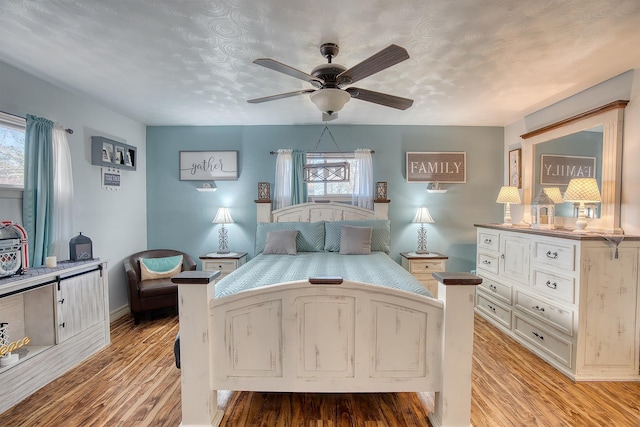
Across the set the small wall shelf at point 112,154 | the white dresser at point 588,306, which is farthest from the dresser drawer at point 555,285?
the small wall shelf at point 112,154

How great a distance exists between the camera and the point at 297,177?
410 cm

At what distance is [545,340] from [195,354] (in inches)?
116

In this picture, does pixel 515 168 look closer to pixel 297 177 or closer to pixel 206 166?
pixel 297 177

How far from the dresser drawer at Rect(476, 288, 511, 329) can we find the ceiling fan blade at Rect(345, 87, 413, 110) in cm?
253

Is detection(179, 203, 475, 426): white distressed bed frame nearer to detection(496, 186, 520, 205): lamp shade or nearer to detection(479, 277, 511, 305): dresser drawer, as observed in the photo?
detection(479, 277, 511, 305): dresser drawer

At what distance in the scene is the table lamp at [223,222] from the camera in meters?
3.95

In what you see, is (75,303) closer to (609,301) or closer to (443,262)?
(443,262)

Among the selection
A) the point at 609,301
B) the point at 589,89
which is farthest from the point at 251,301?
the point at 589,89

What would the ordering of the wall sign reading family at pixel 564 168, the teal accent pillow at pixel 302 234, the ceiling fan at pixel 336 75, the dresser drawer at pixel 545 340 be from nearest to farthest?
the ceiling fan at pixel 336 75 → the dresser drawer at pixel 545 340 → the wall sign reading family at pixel 564 168 → the teal accent pillow at pixel 302 234

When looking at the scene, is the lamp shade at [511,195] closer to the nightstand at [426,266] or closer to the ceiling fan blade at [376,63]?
the nightstand at [426,266]

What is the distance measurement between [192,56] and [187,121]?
1.93m

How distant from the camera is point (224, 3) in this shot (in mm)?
1610

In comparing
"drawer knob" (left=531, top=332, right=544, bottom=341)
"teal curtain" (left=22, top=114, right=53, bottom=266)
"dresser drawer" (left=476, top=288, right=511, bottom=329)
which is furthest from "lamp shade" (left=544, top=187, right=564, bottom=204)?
"teal curtain" (left=22, top=114, right=53, bottom=266)

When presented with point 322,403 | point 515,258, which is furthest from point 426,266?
point 322,403
